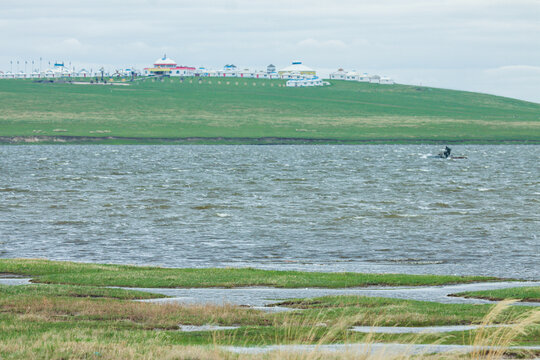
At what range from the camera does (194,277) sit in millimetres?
32812

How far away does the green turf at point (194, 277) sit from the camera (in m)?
31.6

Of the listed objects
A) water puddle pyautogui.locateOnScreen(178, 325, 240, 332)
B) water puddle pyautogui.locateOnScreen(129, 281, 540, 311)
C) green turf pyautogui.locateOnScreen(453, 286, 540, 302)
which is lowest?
water puddle pyautogui.locateOnScreen(129, 281, 540, 311)

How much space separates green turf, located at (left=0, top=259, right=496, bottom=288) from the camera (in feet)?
104

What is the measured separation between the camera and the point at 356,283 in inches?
1277

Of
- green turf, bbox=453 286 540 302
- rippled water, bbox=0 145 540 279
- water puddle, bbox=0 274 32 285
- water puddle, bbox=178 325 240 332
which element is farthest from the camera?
rippled water, bbox=0 145 540 279

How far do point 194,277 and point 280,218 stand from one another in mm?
28809

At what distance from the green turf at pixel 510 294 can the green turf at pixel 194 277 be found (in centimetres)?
372

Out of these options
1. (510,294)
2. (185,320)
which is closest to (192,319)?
(185,320)

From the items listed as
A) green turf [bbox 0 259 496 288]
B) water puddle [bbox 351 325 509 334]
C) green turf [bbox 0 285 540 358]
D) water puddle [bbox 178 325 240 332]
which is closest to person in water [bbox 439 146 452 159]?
green turf [bbox 0 259 496 288]

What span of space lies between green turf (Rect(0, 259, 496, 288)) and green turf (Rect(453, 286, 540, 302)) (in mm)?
3717

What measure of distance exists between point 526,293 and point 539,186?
67581mm

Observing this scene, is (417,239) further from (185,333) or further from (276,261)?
(185,333)

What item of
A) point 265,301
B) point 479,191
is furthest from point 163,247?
point 479,191

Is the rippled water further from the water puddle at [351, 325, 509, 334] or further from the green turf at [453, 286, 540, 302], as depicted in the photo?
the water puddle at [351, 325, 509, 334]
